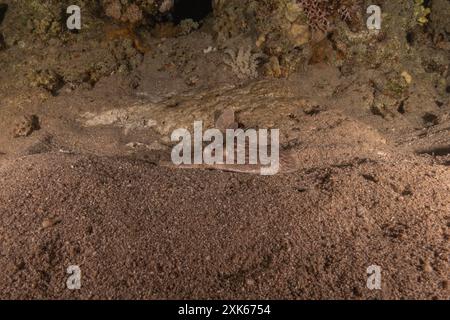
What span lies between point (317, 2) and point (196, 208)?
6.42 meters

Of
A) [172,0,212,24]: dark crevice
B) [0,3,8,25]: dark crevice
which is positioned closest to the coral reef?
[172,0,212,24]: dark crevice

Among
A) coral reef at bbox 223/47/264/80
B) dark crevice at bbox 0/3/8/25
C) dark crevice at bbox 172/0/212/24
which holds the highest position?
dark crevice at bbox 172/0/212/24

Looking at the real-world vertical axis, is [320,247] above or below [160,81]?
below

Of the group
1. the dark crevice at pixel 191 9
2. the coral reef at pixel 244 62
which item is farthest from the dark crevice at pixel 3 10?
the coral reef at pixel 244 62

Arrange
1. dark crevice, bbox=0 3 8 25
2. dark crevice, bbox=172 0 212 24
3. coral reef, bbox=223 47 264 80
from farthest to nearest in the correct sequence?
1. dark crevice, bbox=172 0 212 24
2. dark crevice, bbox=0 3 8 25
3. coral reef, bbox=223 47 264 80

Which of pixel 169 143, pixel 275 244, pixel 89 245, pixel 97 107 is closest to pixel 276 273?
pixel 275 244

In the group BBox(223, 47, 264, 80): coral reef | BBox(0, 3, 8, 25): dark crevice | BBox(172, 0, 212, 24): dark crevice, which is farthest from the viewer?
BBox(172, 0, 212, 24): dark crevice

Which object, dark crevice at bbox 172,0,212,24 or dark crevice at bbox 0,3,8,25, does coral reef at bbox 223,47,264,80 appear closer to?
dark crevice at bbox 172,0,212,24

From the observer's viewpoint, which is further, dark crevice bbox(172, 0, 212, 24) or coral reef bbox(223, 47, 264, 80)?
dark crevice bbox(172, 0, 212, 24)

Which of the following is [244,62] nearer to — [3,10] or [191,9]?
[191,9]

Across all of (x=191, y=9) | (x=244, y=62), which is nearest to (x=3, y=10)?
(x=191, y=9)

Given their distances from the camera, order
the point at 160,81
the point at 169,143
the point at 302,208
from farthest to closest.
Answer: the point at 160,81
the point at 169,143
the point at 302,208

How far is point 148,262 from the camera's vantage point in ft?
11.1
